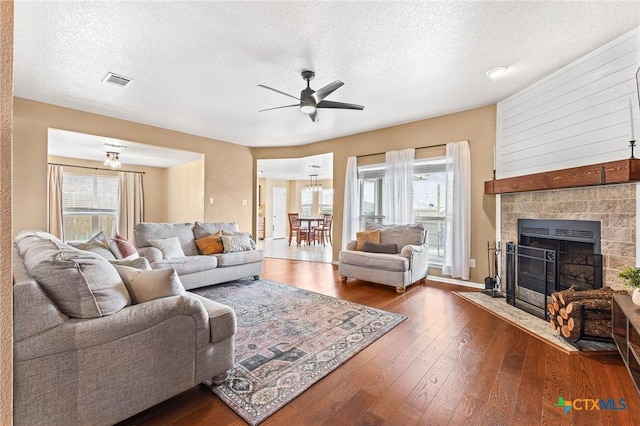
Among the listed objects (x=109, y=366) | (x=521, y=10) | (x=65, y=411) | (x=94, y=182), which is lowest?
(x=65, y=411)

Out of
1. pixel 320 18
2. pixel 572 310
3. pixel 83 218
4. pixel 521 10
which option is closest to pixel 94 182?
pixel 83 218

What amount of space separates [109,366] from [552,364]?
2852mm

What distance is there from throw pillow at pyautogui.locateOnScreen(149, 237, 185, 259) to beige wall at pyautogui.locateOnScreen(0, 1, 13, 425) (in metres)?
3.33

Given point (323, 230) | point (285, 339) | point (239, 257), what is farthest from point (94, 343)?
point (323, 230)

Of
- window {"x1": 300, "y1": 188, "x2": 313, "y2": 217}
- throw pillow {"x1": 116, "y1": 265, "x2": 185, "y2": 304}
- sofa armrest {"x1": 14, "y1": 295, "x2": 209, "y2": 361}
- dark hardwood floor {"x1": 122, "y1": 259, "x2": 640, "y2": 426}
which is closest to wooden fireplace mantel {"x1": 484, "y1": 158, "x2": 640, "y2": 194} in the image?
dark hardwood floor {"x1": 122, "y1": 259, "x2": 640, "y2": 426}

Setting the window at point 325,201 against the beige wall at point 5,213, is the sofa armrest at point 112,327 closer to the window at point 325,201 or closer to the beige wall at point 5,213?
the beige wall at point 5,213

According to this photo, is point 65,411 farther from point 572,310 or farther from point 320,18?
point 572,310

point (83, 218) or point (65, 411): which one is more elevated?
point (83, 218)

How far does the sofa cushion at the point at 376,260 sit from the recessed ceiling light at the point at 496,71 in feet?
7.96

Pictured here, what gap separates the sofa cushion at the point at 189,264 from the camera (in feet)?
11.8

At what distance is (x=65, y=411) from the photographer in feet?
4.03

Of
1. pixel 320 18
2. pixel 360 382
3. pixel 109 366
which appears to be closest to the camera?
pixel 109 366

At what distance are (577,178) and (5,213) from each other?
3881mm

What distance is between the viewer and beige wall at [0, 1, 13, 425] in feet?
2.14
